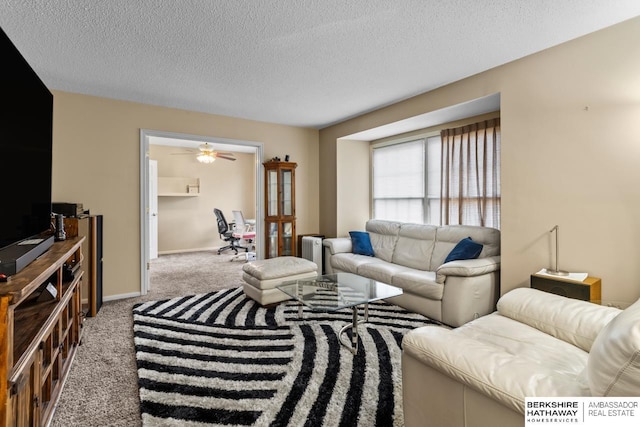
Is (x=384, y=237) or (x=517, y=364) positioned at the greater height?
(x=384, y=237)

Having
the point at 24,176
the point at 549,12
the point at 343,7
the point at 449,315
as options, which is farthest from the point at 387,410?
the point at 549,12

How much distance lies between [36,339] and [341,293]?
204 centimetres

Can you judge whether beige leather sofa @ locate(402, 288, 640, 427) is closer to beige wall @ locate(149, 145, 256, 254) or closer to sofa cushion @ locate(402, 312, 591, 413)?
sofa cushion @ locate(402, 312, 591, 413)

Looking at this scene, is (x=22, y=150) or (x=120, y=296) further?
(x=120, y=296)

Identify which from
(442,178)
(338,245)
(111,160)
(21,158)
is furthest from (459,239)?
(111,160)

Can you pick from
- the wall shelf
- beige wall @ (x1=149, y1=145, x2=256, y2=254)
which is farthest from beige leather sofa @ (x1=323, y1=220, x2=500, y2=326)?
the wall shelf

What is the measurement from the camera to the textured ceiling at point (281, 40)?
2.06m

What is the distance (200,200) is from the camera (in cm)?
764

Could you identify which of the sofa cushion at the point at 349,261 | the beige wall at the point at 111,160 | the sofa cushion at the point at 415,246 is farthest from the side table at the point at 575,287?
the beige wall at the point at 111,160

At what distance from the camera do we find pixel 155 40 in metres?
2.45

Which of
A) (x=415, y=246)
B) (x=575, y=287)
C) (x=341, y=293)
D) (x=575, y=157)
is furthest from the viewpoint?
(x=415, y=246)

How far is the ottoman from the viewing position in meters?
3.38

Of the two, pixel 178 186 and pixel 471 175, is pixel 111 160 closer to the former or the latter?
pixel 178 186

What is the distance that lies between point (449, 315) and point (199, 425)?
2292mm
